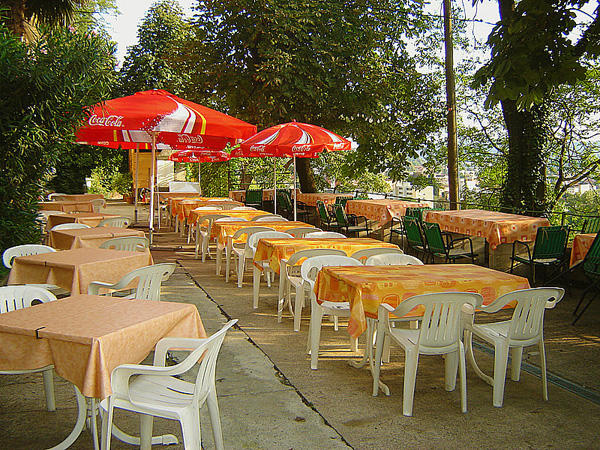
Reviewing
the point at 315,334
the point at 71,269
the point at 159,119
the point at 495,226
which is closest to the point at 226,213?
the point at 159,119

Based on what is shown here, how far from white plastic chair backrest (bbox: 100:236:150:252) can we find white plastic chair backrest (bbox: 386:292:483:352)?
11.7ft

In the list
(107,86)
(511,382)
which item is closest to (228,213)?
(107,86)

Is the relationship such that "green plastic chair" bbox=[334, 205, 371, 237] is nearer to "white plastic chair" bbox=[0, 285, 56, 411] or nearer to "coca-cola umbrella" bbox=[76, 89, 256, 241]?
"coca-cola umbrella" bbox=[76, 89, 256, 241]

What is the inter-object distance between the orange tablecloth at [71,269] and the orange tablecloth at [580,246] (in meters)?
5.21

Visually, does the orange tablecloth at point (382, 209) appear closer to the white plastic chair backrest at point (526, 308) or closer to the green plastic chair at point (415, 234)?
the green plastic chair at point (415, 234)

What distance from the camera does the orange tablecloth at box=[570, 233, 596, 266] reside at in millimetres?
6520

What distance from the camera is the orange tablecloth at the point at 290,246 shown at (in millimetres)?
5836

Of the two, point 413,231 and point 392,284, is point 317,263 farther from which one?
point 413,231

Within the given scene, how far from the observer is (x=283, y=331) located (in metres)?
5.42

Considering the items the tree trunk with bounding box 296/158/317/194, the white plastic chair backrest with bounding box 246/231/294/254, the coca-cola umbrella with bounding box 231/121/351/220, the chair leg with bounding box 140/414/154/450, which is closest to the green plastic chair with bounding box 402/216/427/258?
the coca-cola umbrella with bounding box 231/121/351/220

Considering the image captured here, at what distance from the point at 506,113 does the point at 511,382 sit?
340 inches

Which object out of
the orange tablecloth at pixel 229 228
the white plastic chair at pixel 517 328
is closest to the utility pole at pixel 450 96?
the orange tablecloth at pixel 229 228

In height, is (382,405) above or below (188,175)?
below

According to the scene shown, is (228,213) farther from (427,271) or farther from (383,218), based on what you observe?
(427,271)
